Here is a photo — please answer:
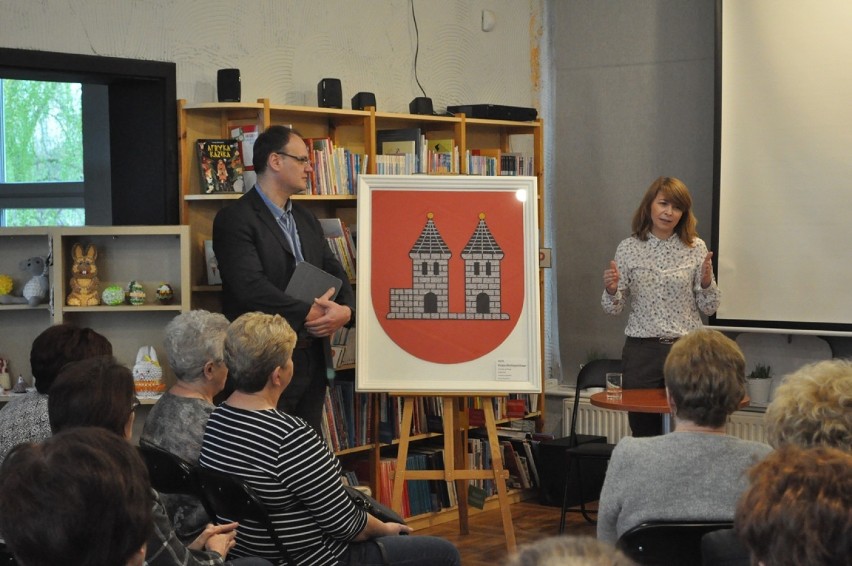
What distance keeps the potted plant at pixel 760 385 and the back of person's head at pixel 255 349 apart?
343cm

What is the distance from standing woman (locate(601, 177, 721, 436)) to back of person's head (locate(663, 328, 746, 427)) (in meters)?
2.21

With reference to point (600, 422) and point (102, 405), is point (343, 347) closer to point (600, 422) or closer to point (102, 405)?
point (600, 422)

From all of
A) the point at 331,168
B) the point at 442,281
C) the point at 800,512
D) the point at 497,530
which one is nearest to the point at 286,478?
the point at 800,512

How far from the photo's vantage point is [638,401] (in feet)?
14.6

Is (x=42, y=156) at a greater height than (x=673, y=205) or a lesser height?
greater

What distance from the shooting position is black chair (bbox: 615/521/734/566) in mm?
2473

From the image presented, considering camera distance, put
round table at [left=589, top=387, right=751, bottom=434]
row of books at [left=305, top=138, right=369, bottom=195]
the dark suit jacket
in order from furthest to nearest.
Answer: row of books at [left=305, top=138, right=369, bottom=195], the dark suit jacket, round table at [left=589, top=387, right=751, bottom=434]

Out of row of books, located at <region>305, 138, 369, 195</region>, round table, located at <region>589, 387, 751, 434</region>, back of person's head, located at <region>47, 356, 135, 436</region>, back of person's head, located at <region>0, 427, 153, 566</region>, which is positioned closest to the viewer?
back of person's head, located at <region>0, 427, 153, 566</region>

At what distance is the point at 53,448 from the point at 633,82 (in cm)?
541

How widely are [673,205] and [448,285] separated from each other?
3.82 ft

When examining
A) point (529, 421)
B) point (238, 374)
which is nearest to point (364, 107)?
point (529, 421)

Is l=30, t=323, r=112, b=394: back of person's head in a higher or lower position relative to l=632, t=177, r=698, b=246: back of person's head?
lower

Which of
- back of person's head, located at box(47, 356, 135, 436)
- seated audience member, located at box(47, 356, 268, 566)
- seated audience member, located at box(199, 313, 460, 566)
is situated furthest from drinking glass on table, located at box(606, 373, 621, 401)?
back of person's head, located at box(47, 356, 135, 436)

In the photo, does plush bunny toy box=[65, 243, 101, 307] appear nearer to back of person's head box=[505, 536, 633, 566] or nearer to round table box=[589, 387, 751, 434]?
round table box=[589, 387, 751, 434]
